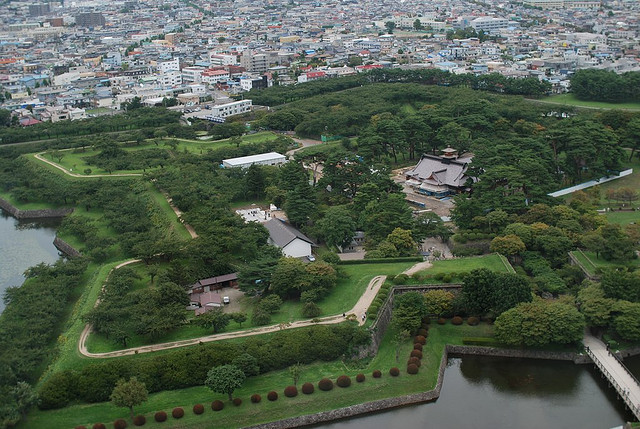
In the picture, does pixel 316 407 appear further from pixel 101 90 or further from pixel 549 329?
pixel 101 90

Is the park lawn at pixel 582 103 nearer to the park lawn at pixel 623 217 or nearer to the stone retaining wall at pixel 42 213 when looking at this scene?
the park lawn at pixel 623 217

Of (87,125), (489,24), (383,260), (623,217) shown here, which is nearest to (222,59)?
(87,125)

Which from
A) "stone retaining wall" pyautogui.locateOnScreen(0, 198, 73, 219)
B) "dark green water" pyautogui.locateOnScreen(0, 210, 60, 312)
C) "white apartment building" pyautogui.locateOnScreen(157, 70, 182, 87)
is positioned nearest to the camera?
"dark green water" pyautogui.locateOnScreen(0, 210, 60, 312)

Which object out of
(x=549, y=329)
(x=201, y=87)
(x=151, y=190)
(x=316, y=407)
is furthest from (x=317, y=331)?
(x=201, y=87)

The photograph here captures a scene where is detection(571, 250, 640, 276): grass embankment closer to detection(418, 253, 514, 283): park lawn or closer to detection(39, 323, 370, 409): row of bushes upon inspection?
detection(418, 253, 514, 283): park lawn

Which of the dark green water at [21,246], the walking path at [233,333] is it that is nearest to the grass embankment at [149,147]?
the dark green water at [21,246]

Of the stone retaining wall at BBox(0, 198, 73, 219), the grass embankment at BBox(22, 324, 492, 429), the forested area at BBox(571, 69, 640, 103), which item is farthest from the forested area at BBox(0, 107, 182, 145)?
the grass embankment at BBox(22, 324, 492, 429)
